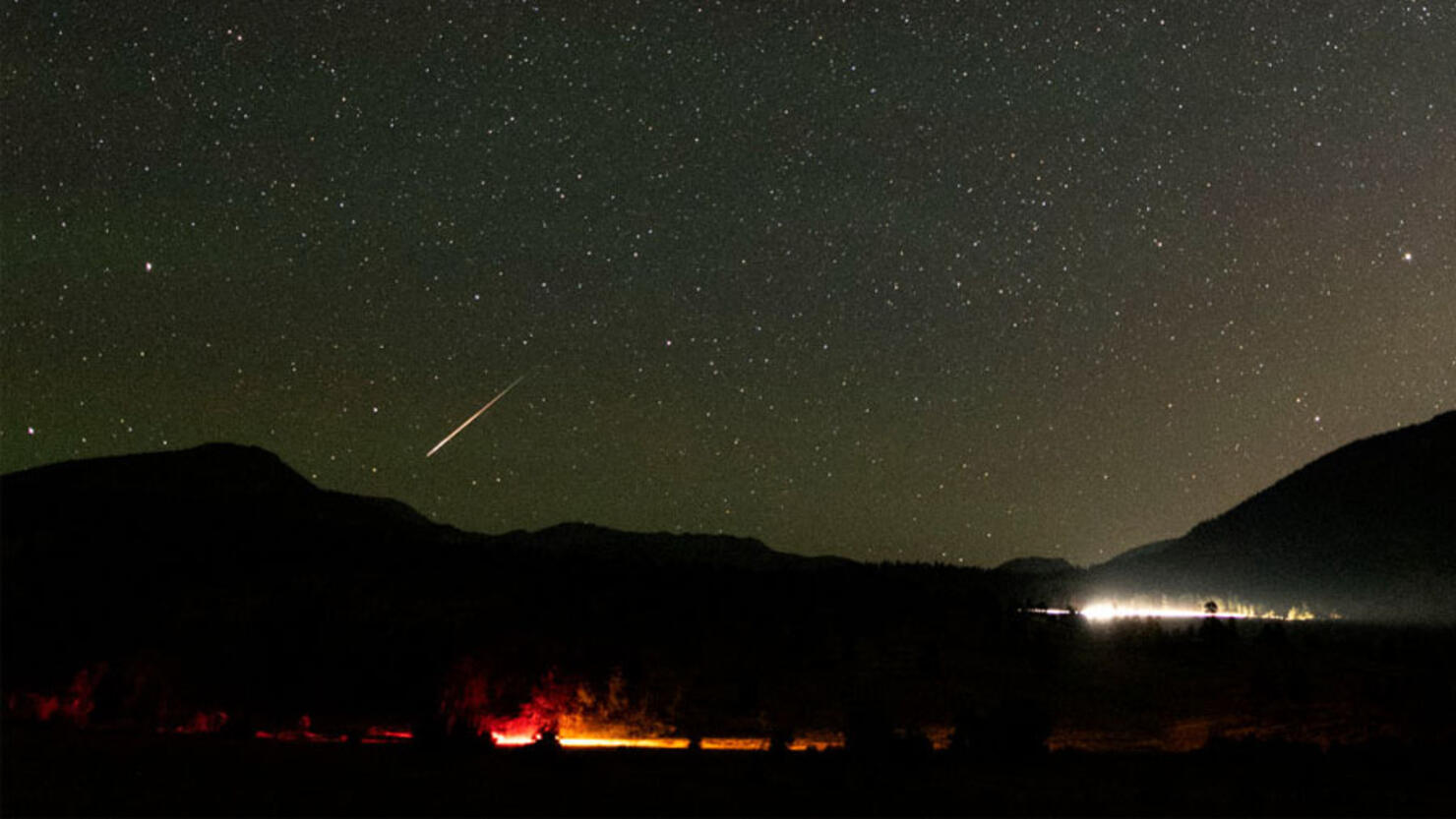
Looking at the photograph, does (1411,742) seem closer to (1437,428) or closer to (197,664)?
(197,664)

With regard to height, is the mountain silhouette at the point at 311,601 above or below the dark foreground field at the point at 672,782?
above

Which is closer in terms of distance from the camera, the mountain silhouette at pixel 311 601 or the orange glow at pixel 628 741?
the orange glow at pixel 628 741

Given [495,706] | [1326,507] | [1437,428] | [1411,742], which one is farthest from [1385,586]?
[495,706]

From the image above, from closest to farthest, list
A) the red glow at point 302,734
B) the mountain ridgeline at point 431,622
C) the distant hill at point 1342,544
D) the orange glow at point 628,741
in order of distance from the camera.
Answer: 1. the red glow at point 302,734
2. the orange glow at point 628,741
3. the mountain ridgeline at point 431,622
4. the distant hill at point 1342,544

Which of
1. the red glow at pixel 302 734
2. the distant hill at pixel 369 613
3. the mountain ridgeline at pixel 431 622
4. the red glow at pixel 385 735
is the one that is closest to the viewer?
the red glow at pixel 385 735

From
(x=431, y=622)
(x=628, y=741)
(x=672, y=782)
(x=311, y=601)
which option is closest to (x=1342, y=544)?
(x=431, y=622)

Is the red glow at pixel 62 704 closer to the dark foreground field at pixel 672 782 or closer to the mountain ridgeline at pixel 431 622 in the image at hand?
the mountain ridgeline at pixel 431 622

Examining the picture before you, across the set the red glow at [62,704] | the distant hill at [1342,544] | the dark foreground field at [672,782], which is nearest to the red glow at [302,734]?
the dark foreground field at [672,782]

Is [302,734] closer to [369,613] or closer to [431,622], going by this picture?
[431,622]

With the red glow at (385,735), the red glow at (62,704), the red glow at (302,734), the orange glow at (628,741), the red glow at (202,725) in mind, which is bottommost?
the orange glow at (628,741)
